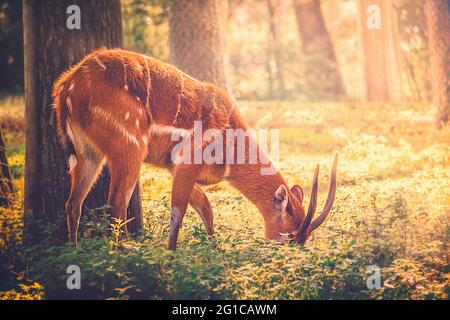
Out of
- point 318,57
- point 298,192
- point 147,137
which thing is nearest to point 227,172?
point 298,192

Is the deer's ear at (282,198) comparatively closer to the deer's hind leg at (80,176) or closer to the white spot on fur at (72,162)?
the deer's hind leg at (80,176)

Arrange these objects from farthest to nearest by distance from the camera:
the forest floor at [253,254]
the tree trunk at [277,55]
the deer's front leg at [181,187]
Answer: the tree trunk at [277,55] < the deer's front leg at [181,187] < the forest floor at [253,254]

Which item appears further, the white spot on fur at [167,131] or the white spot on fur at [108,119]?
the white spot on fur at [167,131]

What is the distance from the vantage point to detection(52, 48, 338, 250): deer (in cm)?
680

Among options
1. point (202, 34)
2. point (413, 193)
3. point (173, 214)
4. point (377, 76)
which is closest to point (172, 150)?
point (173, 214)

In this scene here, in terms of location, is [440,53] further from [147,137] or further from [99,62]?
[99,62]

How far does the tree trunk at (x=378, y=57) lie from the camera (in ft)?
A: 59.3

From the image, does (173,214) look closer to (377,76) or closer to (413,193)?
(413,193)

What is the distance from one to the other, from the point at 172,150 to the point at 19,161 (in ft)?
15.3

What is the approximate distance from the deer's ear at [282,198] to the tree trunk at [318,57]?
15.5 m

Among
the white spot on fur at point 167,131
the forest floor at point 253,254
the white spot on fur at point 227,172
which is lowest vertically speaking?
the forest floor at point 253,254

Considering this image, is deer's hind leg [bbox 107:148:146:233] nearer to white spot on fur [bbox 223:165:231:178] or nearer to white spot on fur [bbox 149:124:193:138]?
white spot on fur [bbox 149:124:193:138]

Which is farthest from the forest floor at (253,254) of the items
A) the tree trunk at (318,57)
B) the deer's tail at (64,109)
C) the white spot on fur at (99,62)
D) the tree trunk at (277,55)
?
the tree trunk at (318,57)

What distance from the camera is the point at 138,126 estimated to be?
22.7 ft
